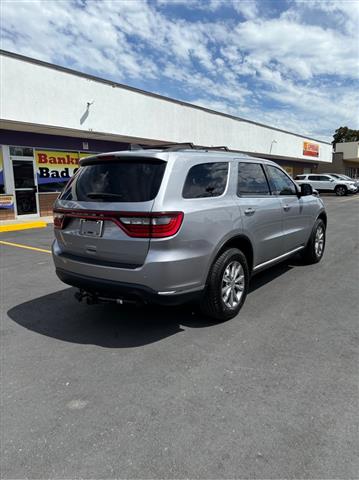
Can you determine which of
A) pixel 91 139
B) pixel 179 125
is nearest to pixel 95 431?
pixel 91 139

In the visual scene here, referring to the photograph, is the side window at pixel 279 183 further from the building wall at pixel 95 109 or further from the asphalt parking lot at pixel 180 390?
the building wall at pixel 95 109

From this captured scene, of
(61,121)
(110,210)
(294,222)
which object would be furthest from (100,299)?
(61,121)

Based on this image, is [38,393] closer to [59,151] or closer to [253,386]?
[253,386]

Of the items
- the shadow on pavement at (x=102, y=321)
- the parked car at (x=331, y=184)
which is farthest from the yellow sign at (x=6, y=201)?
the parked car at (x=331, y=184)

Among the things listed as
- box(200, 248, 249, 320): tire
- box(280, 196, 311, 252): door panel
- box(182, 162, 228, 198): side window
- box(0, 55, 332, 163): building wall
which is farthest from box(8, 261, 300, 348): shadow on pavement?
box(0, 55, 332, 163): building wall

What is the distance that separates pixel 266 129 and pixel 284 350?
24.8 m

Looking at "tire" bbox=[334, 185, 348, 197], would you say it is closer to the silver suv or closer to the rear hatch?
the silver suv

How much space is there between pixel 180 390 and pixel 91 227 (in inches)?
67.2

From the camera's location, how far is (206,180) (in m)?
3.67

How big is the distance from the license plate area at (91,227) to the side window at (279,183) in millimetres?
2617

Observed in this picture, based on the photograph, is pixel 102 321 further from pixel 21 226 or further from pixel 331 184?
pixel 331 184

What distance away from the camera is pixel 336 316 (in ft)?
13.4

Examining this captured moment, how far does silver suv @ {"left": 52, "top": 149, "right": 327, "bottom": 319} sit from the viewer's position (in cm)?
316

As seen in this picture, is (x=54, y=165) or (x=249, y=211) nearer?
(x=249, y=211)
